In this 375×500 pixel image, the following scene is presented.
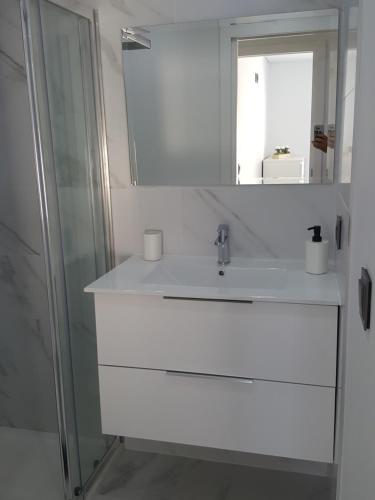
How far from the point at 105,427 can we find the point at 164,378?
13.2 inches

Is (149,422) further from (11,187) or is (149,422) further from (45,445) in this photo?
(11,187)

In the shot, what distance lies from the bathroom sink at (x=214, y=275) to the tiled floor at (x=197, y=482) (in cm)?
86

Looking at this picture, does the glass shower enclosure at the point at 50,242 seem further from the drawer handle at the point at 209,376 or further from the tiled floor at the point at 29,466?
the drawer handle at the point at 209,376

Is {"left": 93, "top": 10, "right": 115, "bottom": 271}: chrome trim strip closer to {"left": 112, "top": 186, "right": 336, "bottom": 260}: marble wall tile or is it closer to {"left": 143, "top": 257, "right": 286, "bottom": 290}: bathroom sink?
{"left": 112, "top": 186, "right": 336, "bottom": 260}: marble wall tile

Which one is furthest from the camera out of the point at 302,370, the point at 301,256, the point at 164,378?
the point at 301,256

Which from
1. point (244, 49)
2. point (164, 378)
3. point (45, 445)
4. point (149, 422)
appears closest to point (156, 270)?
point (164, 378)

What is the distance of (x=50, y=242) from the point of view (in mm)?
1760

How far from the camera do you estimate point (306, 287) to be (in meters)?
1.69

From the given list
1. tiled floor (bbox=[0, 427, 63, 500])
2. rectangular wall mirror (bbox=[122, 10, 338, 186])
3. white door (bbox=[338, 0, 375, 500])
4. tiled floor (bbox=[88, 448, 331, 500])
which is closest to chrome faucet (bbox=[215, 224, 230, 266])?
rectangular wall mirror (bbox=[122, 10, 338, 186])

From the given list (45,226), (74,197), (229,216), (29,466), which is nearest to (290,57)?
(229,216)

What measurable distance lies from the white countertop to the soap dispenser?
0.03 m

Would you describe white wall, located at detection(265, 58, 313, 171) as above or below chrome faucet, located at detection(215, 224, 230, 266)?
above

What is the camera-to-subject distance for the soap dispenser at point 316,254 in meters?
1.81

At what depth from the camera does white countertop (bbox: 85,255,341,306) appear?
1.60m
